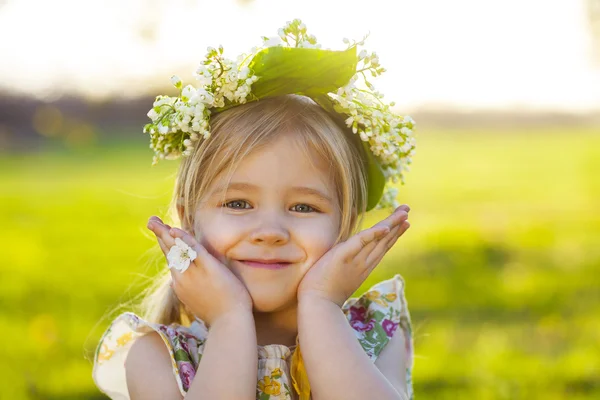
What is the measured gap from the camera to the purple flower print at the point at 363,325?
10.8 feet

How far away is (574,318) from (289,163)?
3.48 m

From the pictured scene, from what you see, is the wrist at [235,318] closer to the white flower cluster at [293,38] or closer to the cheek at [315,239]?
the cheek at [315,239]

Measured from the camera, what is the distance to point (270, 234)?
9.18 ft

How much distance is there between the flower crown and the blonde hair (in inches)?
2.0

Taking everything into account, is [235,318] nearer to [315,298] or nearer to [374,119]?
[315,298]

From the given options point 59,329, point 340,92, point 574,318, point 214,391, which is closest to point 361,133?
point 340,92

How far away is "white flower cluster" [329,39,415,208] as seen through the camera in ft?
9.81

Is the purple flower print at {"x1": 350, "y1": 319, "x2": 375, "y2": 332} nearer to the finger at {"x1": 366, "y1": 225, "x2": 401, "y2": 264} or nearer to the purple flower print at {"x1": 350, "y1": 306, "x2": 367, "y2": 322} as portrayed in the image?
the purple flower print at {"x1": 350, "y1": 306, "x2": 367, "y2": 322}

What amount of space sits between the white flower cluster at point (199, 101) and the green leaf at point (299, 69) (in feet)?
0.17

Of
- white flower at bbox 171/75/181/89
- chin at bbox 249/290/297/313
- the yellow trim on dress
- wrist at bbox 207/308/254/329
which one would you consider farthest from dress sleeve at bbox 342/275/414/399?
white flower at bbox 171/75/181/89

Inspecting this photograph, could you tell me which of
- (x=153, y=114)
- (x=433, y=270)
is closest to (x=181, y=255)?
(x=153, y=114)

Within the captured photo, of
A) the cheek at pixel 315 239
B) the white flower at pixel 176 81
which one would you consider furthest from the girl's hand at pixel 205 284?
the white flower at pixel 176 81

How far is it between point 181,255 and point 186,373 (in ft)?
1.40

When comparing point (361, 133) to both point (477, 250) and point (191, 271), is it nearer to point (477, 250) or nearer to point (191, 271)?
point (191, 271)
